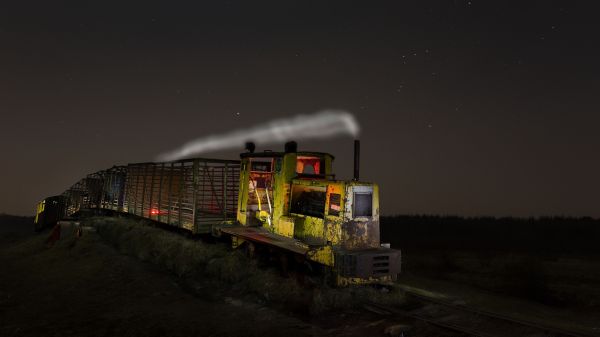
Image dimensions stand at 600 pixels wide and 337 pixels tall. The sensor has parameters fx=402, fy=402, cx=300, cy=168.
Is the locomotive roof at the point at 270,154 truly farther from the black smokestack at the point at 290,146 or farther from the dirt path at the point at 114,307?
the dirt path at the point at 114,307

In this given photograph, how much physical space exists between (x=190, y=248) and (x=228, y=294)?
133 inches

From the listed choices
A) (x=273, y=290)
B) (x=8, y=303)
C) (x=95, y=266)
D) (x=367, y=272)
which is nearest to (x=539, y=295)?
(x=367, y=272)

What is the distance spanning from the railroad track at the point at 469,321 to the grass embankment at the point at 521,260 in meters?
5.47

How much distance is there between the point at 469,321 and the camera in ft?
25.9

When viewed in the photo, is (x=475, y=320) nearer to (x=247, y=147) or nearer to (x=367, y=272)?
(x=367, y=272)

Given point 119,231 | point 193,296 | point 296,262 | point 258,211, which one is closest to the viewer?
point 193,296

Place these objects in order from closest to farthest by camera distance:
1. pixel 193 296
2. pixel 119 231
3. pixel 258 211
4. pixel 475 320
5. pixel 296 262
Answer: pixel 475 320, pixel 193 296, pixel 296 262, pixel 258 211, pixel 119 231

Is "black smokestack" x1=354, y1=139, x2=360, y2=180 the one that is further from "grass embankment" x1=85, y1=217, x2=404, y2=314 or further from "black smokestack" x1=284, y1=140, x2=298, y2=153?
"grass embankment" x1=85, y1=217, x2=404, y2=314

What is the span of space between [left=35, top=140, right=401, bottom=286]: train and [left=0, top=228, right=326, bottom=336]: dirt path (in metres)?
2.02

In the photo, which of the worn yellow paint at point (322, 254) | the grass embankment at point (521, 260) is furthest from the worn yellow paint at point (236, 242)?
the grass embankment at point (521, 260)

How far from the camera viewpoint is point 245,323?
7992 millimetres

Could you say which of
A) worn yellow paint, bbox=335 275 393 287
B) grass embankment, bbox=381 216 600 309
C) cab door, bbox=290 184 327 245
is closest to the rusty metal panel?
worn yellow paint, bbox=335 275 393 287

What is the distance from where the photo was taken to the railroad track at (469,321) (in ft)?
23.1

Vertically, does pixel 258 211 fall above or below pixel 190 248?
above
